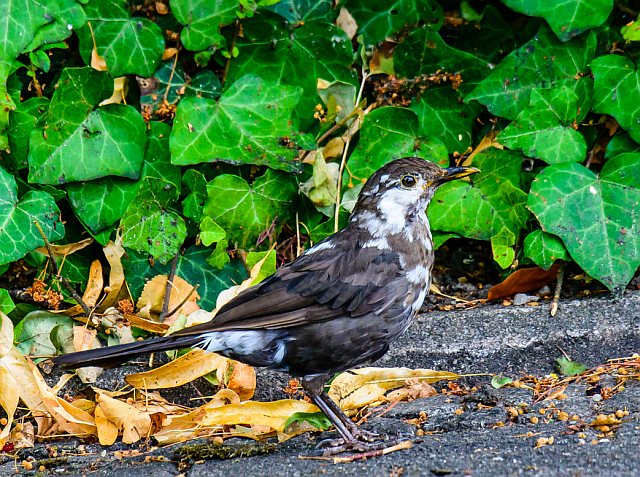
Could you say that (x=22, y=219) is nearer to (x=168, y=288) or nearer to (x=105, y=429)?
(x=168, y=288)

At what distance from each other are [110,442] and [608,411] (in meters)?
2.40

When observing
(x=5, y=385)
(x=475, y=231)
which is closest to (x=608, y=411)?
(x=475, y=231)

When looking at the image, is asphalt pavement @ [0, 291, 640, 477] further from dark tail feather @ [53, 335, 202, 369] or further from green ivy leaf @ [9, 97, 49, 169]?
green ivy leaf @ [9, 97, 49, 169]

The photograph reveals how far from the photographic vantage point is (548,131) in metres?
5.77

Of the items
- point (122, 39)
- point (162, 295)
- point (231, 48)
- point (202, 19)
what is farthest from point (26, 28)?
point (162, 295)

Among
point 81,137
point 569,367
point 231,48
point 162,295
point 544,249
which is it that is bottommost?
point 569,367

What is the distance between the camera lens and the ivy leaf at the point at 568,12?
575 centimetres

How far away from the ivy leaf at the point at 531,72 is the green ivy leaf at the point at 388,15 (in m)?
0.62

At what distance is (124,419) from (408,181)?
1895 millimetres

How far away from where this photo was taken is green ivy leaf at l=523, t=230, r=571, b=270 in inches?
215

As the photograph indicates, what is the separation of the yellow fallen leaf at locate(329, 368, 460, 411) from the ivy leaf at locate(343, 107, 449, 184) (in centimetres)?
141

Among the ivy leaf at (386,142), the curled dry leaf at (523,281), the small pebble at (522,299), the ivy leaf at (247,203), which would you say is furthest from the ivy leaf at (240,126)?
the small pebble at (522,299)

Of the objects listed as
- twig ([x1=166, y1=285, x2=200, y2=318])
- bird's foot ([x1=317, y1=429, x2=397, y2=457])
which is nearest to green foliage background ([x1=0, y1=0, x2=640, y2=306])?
twig ([x1=166, y1=285, x2=200, y2=318])

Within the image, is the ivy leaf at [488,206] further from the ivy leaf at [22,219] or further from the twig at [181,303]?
the ivy leaf at [22,219]
